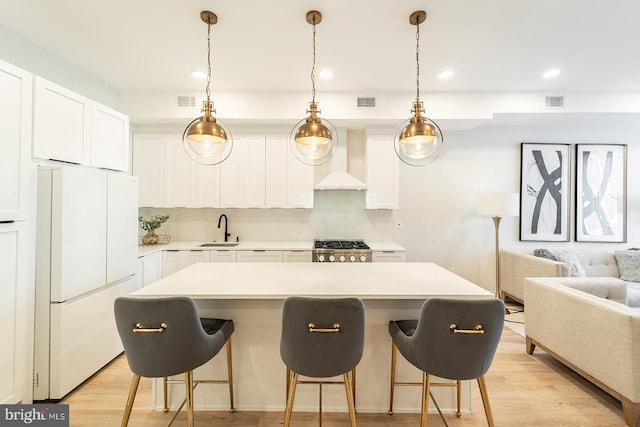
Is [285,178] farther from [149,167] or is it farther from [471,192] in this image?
[471,192]

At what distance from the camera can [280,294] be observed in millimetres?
1694

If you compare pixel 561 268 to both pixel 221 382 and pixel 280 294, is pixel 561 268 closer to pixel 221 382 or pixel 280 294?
pixel 280 294

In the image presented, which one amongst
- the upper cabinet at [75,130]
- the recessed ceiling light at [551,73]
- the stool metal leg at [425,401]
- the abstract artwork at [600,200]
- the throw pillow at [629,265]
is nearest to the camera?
the stool metal leg at [425,401]

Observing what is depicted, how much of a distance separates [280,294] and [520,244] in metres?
4.44

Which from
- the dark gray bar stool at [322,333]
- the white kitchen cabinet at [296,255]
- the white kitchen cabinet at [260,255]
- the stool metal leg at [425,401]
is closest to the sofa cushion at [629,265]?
the stool metal leg at [425,401]

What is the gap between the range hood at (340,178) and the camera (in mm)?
3896

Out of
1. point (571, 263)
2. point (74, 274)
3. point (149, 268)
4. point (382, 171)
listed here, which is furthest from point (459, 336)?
point (149, 268)

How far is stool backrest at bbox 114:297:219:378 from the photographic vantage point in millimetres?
1432

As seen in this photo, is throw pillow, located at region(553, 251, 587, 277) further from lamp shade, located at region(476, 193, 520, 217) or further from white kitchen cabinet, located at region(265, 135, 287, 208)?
white kitchen cabinet, located at region(265, 135, 287, 208)

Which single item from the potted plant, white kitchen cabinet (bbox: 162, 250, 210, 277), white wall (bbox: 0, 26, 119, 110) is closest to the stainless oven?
white kitchen cabinet (bbox: 162, 250, 210, 277)

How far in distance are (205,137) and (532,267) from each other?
4.17 m

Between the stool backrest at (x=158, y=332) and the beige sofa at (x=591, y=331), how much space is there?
106 inches

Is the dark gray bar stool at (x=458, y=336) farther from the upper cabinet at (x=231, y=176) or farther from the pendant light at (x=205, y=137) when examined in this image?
the upper cabinet at (x=231, y=176)

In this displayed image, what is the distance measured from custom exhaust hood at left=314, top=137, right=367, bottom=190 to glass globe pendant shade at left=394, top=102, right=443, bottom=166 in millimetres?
1769
